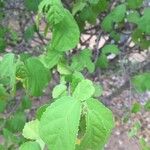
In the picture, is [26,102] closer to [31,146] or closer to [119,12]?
[119,12]

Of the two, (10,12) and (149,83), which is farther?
(10,12)

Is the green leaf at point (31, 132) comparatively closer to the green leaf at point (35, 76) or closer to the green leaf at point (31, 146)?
the green leaf at point (31, 146)

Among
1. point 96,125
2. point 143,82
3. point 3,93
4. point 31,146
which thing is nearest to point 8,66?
point 3,93

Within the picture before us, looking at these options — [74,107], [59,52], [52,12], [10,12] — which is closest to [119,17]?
[59,52]

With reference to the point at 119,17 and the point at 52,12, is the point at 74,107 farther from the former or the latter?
the point at 119,17

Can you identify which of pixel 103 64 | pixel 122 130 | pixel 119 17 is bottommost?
pixel 122 130

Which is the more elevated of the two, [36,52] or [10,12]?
[10,12]

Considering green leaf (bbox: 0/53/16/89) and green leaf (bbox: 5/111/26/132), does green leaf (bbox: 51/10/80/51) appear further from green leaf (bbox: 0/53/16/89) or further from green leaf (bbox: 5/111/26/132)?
green leaf (bbox: 5/111/26/132)
